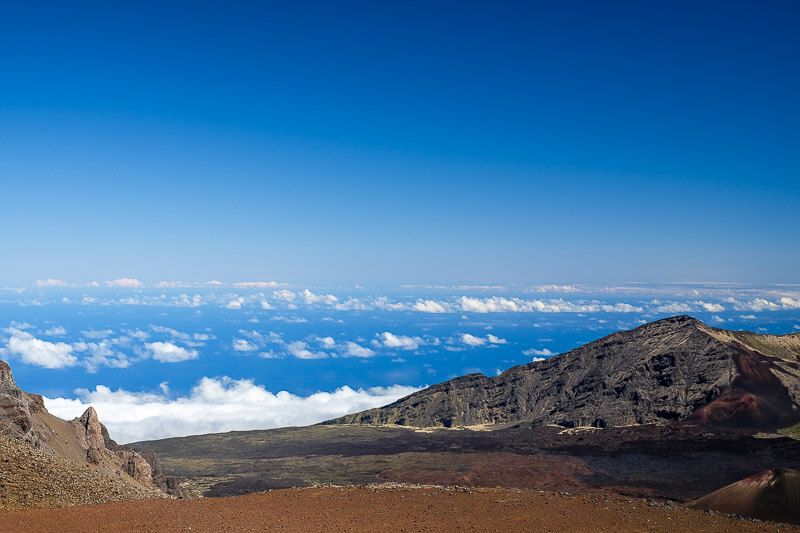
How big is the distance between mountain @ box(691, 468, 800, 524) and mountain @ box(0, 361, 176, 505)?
1398 inches

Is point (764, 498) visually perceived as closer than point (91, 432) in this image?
Yes

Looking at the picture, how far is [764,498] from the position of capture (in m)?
38.6

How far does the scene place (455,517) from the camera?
98.8ft

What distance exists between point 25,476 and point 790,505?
42.5 metres

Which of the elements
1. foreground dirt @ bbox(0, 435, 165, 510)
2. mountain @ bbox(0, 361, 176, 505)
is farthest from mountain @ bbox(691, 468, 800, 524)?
mountain @ bbox(0, 361, 176, 505)

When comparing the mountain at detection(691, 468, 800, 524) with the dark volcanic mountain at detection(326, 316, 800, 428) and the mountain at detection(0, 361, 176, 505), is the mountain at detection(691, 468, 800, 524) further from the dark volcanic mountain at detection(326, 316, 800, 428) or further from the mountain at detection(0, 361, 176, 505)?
the dark volcanic mountain at detection(326, 316, 800, 428)

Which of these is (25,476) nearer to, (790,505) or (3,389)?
(3,389)

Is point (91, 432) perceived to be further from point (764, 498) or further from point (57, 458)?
point (764, 498)

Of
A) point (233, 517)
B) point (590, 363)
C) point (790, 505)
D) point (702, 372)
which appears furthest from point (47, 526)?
point (590, 363)

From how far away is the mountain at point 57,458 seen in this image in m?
30.0

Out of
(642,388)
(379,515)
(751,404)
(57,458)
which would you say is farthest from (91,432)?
(642,388)

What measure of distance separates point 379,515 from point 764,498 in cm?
2521

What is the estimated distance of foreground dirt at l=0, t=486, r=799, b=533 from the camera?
90.1ft

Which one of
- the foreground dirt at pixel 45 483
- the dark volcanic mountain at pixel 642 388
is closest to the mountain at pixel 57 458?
the foreground dirt at pixel 45 483
